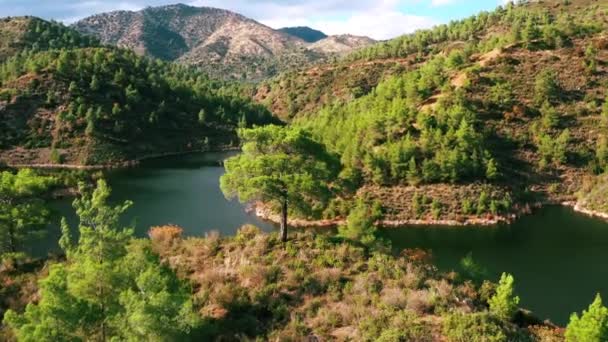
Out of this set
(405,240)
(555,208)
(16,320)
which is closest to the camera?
(16,320)

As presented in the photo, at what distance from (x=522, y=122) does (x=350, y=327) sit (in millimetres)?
75289

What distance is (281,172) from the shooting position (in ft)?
133

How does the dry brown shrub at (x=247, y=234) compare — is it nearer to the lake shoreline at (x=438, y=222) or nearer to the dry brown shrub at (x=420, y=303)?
the dry brown shrub at (x=420, y=303)

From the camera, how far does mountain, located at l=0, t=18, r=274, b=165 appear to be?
420 feet

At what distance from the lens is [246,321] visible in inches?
1286

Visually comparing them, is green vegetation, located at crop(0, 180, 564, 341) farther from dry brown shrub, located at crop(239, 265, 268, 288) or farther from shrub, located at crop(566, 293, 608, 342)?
shrub, located at crop(566, 293, 608, 342)

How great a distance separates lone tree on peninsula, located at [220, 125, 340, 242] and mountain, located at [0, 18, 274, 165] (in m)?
94.3

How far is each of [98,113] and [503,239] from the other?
10605 cm

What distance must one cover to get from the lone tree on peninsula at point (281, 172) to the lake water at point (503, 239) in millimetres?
22747

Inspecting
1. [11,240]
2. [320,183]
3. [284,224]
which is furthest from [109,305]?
[11,240]

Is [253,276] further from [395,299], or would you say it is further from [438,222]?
[438,222]

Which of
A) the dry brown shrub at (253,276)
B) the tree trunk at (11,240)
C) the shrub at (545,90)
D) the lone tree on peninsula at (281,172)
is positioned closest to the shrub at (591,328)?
the lone tree on peninsula at (281,172)

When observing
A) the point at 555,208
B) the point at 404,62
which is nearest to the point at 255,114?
the point at 404,62

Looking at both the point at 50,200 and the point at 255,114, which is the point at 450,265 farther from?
the point at 255,114
